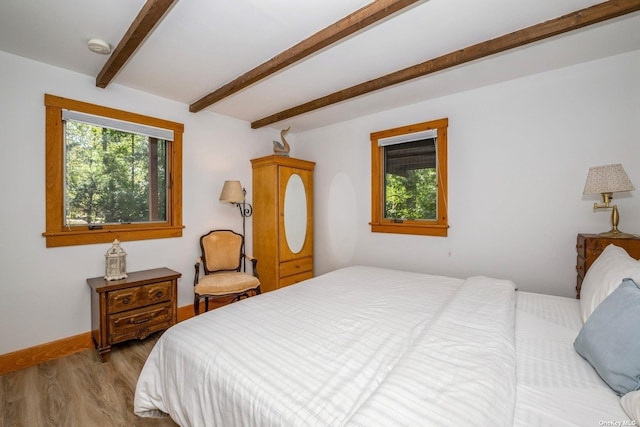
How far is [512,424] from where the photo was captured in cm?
80

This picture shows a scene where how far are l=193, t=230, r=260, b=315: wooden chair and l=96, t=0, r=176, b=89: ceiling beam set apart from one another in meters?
1.86

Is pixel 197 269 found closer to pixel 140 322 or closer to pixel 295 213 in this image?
pixel 140 322

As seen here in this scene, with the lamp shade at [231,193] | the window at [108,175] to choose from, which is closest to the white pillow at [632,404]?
the lamp shade at [231,193]

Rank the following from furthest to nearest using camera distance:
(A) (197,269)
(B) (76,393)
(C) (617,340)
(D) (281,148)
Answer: (D) (281,148)
(A) (197,269)
(B) (76,393)
(C) (617,340)

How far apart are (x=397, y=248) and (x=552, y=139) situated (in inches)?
71.6

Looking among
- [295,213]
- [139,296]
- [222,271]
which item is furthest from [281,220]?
[139,296]

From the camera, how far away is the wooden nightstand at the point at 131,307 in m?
Result: 2.30

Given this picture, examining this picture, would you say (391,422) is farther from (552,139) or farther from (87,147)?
(87,147)

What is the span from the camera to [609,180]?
194 centimetres

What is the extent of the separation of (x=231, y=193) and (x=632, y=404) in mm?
3296

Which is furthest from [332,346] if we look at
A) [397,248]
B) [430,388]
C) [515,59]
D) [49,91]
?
[49,91]

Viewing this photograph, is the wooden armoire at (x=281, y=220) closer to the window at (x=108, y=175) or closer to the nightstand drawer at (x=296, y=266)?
the nightstand drawer at (x=296, y=266)

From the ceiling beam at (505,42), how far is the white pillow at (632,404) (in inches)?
80.4

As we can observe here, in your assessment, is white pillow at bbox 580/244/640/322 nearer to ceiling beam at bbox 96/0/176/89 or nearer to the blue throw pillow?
the blue throw pillow
